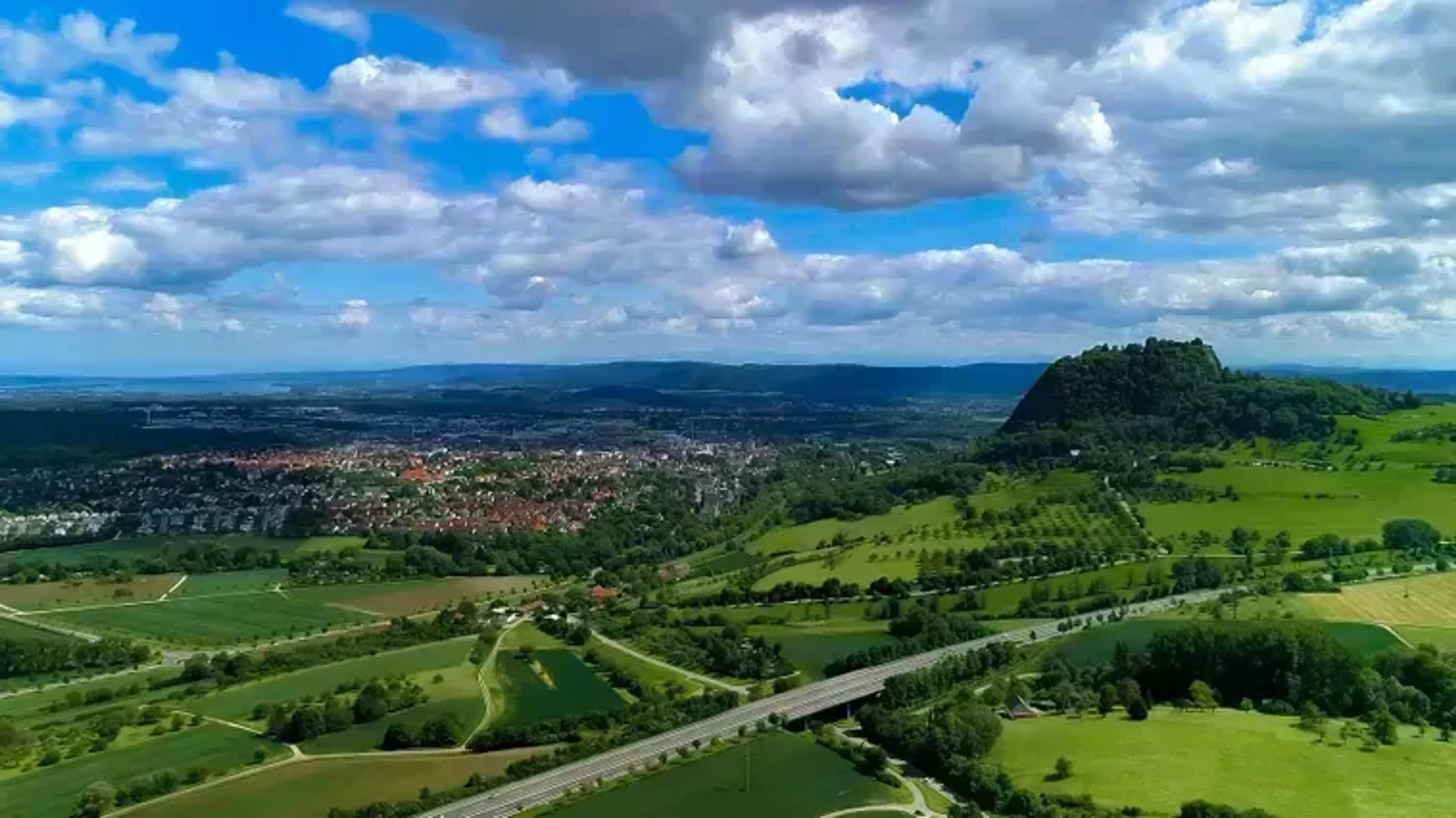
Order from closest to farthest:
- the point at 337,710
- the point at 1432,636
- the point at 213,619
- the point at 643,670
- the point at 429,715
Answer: the point at 337,710 < the point at 429,715 < the point at 1432,636 < the point at 643,670 < the point at 213,619

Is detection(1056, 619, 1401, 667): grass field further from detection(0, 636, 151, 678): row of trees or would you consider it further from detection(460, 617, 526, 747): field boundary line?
detection(0, 636, 151, 678): row of trees

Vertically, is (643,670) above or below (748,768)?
below

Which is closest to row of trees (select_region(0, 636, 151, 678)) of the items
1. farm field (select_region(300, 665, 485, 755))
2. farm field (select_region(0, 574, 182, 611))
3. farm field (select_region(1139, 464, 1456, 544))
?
farm field (select_region(0, 574, 182, 611))

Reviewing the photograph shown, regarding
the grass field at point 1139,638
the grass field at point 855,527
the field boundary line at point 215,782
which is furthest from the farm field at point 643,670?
the grass field at point 855,527

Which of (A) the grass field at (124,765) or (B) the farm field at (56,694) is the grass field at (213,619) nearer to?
(B) the farm field at (56,694)

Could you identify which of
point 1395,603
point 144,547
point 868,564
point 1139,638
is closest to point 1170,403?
point 868,564

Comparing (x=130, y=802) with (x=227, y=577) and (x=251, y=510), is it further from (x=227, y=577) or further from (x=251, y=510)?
(x=251, y=510)

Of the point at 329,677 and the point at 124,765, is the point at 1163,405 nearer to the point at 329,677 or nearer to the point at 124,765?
the point at 329,677
